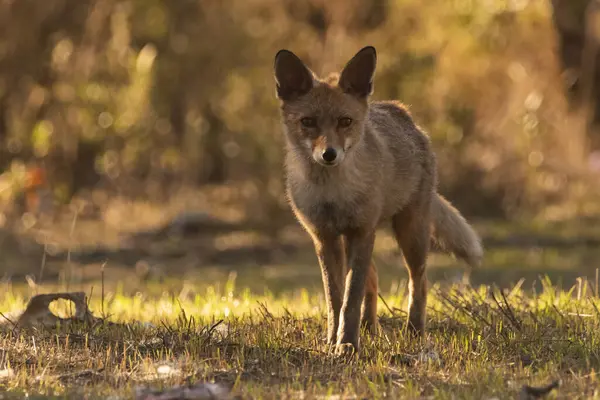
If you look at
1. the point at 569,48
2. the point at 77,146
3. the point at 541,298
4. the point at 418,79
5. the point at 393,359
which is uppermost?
the point at 569,48

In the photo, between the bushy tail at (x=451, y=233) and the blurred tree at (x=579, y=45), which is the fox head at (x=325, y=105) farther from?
the blurred tree at (x=579, y=45)

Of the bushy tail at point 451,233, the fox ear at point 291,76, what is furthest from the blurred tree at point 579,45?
the fox ear at point 291,76

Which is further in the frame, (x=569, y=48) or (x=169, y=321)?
(x=569, y=48)

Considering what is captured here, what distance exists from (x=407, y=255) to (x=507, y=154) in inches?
345

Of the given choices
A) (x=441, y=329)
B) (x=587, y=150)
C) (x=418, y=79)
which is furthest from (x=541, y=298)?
(x=587, y=150)

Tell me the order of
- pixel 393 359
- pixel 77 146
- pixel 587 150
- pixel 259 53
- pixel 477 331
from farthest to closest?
pixel 587 150 → pixel 259 53 → pixel 77 146 → pixel 477 331 → pixel 393 359

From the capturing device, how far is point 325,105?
219 inches

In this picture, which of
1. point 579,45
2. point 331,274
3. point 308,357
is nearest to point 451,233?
point 331,274

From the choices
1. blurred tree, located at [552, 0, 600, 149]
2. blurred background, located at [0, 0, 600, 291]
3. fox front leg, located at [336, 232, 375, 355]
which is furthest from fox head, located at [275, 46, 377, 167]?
blurred tree, located at [552, 0, 600, 149]

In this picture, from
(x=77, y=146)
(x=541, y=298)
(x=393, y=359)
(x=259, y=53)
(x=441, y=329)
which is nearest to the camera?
(x=393, y=359)

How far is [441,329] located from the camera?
6.14m

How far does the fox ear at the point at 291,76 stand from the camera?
5727mm

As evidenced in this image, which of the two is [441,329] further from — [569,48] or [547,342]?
[569,48]

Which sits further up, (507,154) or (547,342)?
(507,154)
